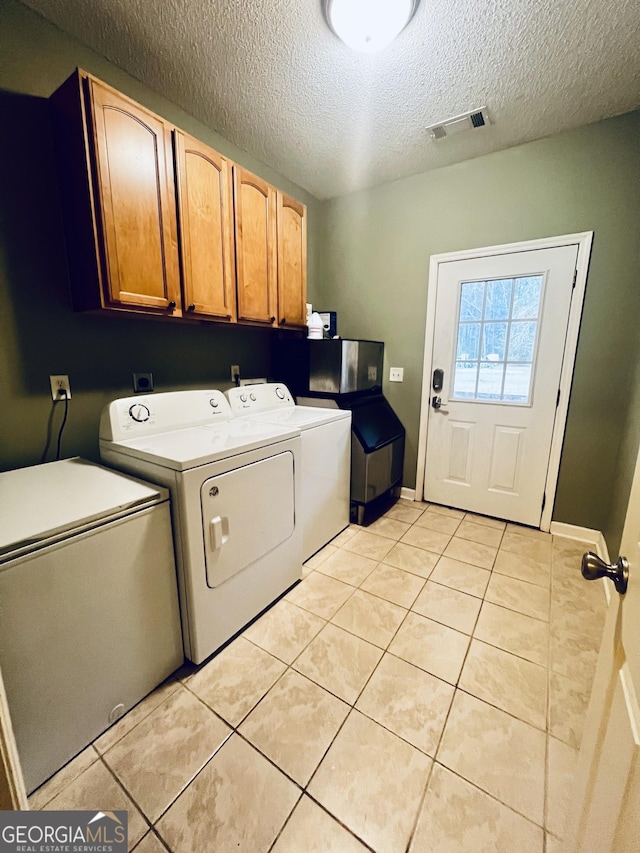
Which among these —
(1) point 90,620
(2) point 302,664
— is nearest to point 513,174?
(2) point 302,664

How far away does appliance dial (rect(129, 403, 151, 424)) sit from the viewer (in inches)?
64.3

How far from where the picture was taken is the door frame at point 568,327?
84.7 inches

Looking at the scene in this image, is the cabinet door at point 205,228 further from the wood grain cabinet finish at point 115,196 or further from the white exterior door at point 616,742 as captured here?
the white exterior door at point 616,742

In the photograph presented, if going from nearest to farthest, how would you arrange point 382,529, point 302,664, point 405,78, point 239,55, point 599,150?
1. point 302,664
2. point 239,55
3. point 405,78
4. point 599,150
5. point 382,529

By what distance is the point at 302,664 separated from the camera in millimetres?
1452

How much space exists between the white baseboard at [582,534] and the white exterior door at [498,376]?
0.14 meters

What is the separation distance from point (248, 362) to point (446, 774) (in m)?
2.38

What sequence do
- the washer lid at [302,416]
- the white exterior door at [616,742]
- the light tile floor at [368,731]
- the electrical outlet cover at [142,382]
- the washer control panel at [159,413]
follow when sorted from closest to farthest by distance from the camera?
the white exterior door at [616,742], the light tile floor at [368,731], the washer control panel at [159,413], the electrical outlet cover at [142,382], the washer lid at [302,416]

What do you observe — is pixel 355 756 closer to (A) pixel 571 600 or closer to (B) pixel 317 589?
(B) pixel 317 589

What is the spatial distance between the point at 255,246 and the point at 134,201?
74 centimetres

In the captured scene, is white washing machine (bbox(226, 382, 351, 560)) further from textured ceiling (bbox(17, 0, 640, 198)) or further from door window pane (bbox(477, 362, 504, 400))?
textured ceiling (bbox(17, 0, 640, 198))

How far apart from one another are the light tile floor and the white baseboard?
50 cm

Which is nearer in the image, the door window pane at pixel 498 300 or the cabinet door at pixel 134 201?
the cabinet door at pixel 134 201

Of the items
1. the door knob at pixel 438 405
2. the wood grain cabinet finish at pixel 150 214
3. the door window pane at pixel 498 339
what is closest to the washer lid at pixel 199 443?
the wood grain cabinet finish at pixel 150 214
